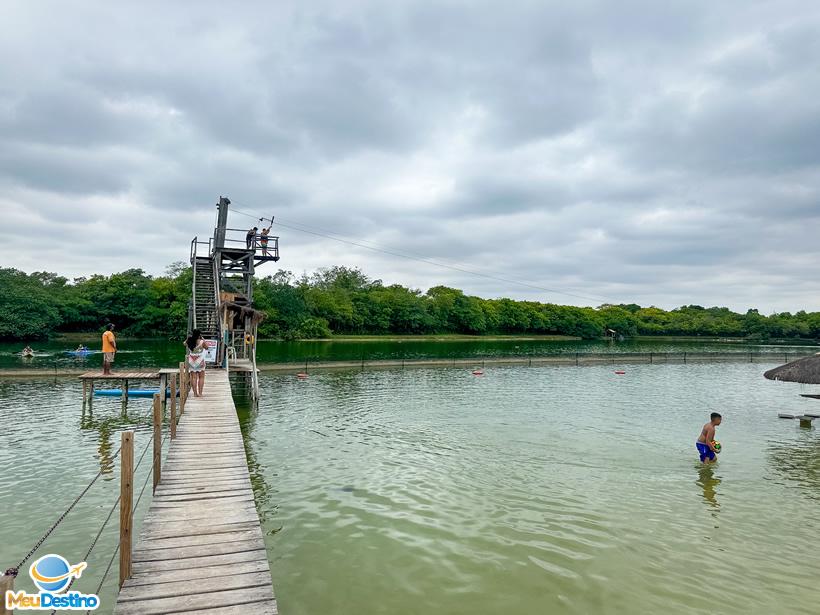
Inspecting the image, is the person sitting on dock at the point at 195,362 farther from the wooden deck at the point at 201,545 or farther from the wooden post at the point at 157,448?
the wooden post at the point at 157,448

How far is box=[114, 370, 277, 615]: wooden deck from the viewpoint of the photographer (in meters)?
5.15

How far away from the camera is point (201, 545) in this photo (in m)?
6.29

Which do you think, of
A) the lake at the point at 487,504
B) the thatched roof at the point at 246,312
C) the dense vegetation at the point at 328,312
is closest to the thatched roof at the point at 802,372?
the lake at the point at 487,504

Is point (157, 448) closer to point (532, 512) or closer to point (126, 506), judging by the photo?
point (126, 506)

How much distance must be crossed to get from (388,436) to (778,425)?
17131mm

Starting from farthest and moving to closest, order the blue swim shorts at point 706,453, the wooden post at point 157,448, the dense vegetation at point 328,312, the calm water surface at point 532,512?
the dense vegetation at point 328,312, the blue swim shorts at point 706,453, the wooden post at point 157,448, the calm water surface at point 532,512

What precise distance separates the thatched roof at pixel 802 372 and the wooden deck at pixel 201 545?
22041 mm

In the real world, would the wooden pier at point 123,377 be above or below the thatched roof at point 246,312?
below

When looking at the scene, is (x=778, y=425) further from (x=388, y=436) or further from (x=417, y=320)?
(x=417, y=320)

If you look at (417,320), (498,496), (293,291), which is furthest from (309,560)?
(417,320)

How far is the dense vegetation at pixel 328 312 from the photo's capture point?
228ft

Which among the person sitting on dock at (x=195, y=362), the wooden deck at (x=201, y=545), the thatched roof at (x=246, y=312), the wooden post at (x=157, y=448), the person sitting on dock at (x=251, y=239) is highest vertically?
the person sitting on dock at (x=251, y=239)

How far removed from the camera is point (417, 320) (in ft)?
367

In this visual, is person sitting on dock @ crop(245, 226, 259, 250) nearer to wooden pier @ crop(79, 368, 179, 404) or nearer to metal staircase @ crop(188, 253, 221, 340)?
metal staircase @ crop(188, 253, 221, 340)
